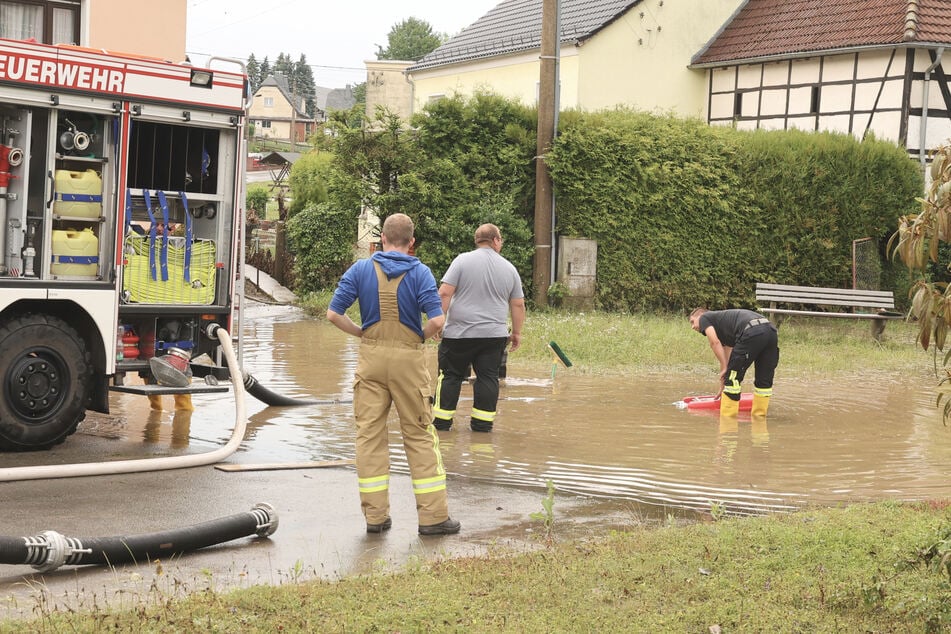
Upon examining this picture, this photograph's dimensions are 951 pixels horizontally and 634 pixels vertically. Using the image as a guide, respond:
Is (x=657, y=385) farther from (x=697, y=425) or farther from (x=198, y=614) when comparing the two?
(x=198, y=614)

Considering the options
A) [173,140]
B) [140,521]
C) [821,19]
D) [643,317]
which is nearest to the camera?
[140,521]

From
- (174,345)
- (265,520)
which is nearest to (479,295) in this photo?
(174,345)

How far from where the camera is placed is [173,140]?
10023 millimetres

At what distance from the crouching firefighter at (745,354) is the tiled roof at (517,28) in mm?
17240

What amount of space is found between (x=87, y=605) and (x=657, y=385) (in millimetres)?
9576

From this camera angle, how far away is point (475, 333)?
1020 cm

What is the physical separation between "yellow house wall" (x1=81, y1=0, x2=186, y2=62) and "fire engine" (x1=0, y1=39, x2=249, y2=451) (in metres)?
6.24

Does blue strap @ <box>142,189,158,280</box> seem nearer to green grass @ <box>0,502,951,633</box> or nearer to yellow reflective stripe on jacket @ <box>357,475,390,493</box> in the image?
yellow reflective stripe on jacket @ <box>357,475,390,493</box>

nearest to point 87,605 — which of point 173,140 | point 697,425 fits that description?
point 173,140

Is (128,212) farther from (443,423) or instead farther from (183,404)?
(443,423)

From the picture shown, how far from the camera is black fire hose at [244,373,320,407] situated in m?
11.1

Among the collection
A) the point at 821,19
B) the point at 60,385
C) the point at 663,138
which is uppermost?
the point at 821,19

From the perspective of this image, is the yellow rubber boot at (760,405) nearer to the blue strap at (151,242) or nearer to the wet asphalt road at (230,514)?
the wet asphalt road at (230,514)

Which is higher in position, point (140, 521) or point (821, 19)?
point (821, 19)
